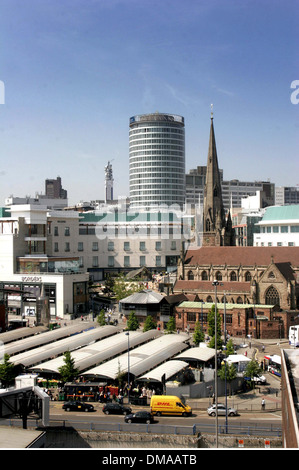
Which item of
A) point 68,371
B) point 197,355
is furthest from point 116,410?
point 197,355

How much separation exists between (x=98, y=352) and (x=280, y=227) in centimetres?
8627

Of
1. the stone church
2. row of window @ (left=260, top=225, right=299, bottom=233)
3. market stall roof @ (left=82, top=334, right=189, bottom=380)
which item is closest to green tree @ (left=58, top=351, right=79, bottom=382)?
market stall roof @ (left=82, top=334, right=189, bottom=380)

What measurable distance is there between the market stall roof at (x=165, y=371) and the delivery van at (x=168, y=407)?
452 centimetres

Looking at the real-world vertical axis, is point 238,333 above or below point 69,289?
below

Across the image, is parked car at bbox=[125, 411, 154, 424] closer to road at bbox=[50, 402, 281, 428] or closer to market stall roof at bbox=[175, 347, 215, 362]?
road at bbox=[50, 402, 281, 428]

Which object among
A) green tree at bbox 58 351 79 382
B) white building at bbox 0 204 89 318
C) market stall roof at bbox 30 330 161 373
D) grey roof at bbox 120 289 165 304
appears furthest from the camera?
white building at bbox 0 204 89 318

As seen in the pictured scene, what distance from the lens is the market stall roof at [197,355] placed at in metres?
48.9

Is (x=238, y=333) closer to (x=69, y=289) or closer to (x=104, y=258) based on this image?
(x=69, y=289)

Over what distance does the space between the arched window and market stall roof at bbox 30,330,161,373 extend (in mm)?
18729

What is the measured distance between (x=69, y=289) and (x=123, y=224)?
46.9 meters

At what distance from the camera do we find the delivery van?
37656 millimetres

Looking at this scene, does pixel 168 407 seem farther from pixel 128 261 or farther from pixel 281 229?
pixel 281 229
